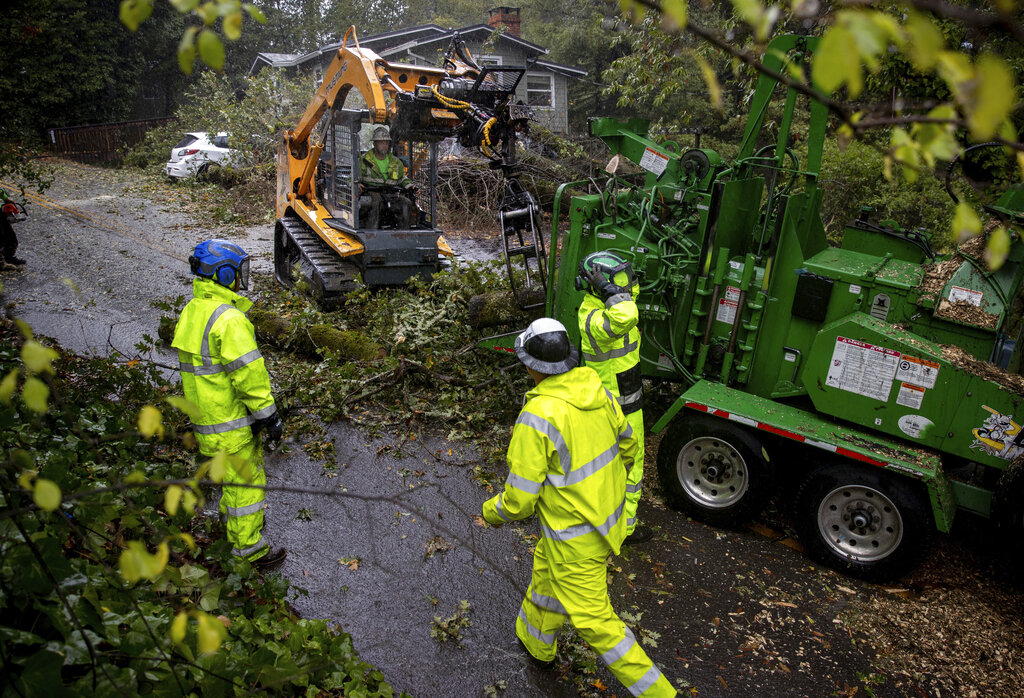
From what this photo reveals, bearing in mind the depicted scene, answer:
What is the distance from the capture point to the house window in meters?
25.9

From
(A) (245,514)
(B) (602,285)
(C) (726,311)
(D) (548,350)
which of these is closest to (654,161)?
(C) (726,311)

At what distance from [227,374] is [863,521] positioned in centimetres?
468

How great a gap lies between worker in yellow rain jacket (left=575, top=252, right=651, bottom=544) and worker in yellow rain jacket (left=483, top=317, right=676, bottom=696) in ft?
4.82

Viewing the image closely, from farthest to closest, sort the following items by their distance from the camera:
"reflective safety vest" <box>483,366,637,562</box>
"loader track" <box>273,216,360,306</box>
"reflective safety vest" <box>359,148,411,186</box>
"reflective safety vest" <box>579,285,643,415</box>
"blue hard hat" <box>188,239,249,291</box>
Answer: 1. "reflective safety vest" <box>359,148,411,186</box>
2. "loader track" <box>273,216,360,306</box>
3. "reflective safety vest" <box>579,285,643,415</box>
4. "blue hard hat" <box>188,239,249,291</box>
5. "reflective safety vest" <box>483,366,637,562</box>

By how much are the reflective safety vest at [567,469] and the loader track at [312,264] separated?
5.97 metres

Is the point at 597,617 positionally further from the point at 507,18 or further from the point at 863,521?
the point at 507,18

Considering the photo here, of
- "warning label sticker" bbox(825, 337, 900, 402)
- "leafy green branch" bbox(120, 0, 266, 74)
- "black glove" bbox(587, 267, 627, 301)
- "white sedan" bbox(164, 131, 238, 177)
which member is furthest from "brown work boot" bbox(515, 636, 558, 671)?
"white sedan" bbox(164, 131, 238, 177)

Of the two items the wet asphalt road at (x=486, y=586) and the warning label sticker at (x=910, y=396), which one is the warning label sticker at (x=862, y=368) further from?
the wet asphalt road at (x=486, y=586)

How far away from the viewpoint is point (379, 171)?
9094 millimetres

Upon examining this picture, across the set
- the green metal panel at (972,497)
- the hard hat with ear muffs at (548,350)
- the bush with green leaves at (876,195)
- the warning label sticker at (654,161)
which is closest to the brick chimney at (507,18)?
the bush with green leaves at (876,195)

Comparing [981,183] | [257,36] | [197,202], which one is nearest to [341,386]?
[981,183]

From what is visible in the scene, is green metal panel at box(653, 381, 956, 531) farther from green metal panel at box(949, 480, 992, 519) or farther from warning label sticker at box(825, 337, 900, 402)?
warning label sticker at box(825, 337, 900, 402)

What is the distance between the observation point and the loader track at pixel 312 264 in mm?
8789

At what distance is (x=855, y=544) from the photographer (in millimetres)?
4953
